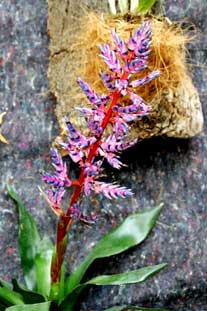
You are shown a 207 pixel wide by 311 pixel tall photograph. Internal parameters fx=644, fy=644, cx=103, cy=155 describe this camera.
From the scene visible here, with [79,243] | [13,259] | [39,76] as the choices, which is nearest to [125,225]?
[79,243]

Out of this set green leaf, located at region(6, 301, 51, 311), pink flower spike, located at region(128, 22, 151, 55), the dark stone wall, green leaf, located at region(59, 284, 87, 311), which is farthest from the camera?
the dark stone wall

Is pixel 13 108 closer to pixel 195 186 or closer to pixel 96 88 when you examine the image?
pixel 96 88

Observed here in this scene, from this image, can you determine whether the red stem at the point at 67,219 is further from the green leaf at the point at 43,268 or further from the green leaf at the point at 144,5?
the green leaf at the point at 144,5

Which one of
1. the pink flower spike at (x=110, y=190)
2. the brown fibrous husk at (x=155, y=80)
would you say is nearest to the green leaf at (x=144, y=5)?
the brown fibrous husk at (x=155, y=80)

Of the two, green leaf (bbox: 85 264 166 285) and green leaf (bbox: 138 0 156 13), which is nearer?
green leaf (bbox: 85 264 166 285)

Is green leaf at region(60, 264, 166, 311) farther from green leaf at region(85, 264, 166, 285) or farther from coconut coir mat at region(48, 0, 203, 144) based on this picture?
coconut coir mat at region(48, 0, 203, 144)

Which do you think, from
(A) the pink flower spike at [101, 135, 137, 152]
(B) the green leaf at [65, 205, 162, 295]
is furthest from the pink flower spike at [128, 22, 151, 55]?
(B) the green leaf at [65, 205, 162, 295]

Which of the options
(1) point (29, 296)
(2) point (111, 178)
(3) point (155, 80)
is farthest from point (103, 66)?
(1) point (29, 296)
